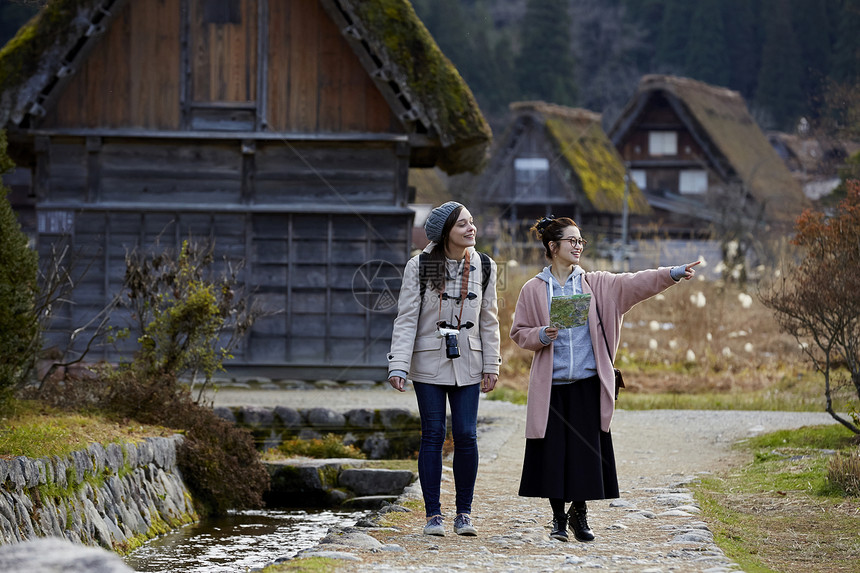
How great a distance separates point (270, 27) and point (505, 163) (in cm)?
1985

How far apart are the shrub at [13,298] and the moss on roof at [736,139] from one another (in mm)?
27185

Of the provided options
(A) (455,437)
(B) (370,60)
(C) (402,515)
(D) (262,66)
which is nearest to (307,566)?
(A) (455,437)

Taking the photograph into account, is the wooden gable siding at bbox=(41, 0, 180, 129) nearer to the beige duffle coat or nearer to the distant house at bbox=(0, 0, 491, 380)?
the distant house at bbox=(0, 0, 491, 380)

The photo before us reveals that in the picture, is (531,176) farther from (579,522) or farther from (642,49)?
(579,522)

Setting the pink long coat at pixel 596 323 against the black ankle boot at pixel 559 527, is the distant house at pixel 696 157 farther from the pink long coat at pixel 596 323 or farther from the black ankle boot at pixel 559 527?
the black ankle boot at pixel 559 527

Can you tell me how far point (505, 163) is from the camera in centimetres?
3450

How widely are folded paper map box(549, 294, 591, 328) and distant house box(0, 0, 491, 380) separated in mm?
8853

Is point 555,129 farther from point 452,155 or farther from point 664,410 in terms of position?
point 664,410

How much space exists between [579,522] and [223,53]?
10501mm

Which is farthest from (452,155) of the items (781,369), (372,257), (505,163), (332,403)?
(505,163)

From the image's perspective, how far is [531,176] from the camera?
34.2 meters

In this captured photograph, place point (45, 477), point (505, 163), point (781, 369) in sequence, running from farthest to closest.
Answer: point (505, 163)
point (781, 369)
point (45, 477)

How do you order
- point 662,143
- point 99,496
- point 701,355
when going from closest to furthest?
point 99,496 < point 701,355 < point 662,143

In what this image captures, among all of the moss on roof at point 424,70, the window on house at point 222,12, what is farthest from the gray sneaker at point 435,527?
the window on house at point 222,12
